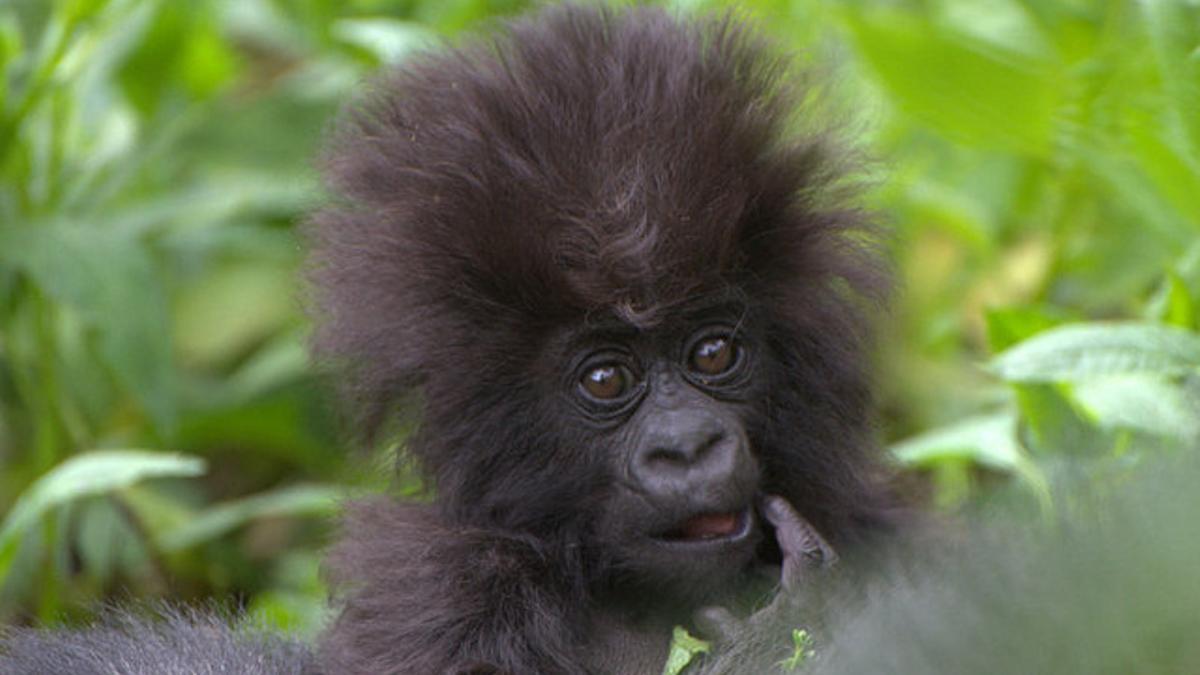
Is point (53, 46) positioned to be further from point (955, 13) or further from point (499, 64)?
point (955, 13)

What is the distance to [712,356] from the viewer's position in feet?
9.61

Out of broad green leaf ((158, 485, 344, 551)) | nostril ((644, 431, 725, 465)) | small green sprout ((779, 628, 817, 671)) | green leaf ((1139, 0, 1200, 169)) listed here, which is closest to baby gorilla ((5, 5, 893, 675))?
nostril ((644, 431, 725, 465))

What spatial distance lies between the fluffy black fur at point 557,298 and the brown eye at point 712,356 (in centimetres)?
6

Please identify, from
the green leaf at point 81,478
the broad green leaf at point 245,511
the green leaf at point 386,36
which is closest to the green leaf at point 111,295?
the broad green leaf at point 245,511

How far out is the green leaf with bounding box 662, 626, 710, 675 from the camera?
2.83 metres

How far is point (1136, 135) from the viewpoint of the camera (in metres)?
3.59

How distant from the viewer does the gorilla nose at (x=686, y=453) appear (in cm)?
277

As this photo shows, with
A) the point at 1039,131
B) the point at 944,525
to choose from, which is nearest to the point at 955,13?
the point at 1039,131

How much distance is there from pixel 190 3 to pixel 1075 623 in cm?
425

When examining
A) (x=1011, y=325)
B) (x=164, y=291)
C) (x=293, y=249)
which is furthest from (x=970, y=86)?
(x=164, y=291)

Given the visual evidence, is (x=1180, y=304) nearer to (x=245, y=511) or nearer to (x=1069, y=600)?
(x=1069, y=600)

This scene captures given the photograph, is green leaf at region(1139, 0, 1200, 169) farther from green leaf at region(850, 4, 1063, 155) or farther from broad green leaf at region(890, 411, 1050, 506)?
green leaf at region(850, 4, 1063, 155)

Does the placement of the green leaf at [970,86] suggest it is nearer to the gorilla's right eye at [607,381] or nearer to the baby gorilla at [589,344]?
the baby gorilla at [589,344]

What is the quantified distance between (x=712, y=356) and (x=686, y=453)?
21 cm
